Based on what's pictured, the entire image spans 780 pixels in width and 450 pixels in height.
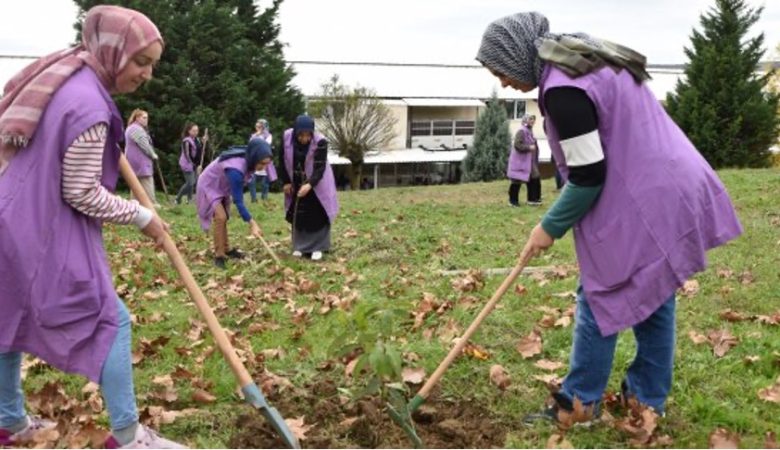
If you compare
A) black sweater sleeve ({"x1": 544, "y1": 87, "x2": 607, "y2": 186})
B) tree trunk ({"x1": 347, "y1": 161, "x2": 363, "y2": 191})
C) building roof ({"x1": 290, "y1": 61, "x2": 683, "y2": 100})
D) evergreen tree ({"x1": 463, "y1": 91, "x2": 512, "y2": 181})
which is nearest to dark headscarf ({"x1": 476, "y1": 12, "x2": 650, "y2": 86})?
black sweater sleeve ({"x1": 544, "y1": 87, "x2": 607, "y2": 186})

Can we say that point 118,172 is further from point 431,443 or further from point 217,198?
point 217,198

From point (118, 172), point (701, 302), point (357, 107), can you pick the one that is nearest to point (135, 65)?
point (118, 172)

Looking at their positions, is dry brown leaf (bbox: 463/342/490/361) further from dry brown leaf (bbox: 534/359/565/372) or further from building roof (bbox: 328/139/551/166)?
building roof (bbox: 328/139/551/166)

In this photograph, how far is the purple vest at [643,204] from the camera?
9.57 feet

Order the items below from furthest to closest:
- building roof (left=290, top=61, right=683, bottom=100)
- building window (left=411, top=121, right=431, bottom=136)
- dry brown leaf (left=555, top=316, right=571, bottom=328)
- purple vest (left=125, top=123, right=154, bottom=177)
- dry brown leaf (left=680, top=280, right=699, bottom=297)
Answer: building window (left=411, top=121, right=431, bottom=136)
building roof (left=290, top=61, right=683, bottom=100)
purple vest (left=125, top=123, right=154, bottom=177)
dry brown leaf (left=680, top=280, right=699, bottom=297)
dry brown leaf (left=555, top=316, right=571, bottom=328)

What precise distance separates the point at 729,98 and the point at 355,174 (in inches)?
768

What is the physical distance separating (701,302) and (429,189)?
13663mm

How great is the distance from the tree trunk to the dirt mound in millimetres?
34691

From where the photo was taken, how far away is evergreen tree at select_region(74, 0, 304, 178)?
943 inches

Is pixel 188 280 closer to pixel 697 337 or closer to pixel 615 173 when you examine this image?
pixel 615 173

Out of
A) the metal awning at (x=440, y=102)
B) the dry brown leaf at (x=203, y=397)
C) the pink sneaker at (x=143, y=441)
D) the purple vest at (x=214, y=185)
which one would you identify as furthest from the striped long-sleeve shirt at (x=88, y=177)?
the metal awning at (x=440, y=102)

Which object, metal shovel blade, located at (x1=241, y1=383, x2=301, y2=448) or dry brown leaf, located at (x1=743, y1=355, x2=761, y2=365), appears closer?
metal shovel blade, located at (x1=241, y1=383, x2=301, y2=448)

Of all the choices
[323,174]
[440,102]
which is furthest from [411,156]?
[323,174]

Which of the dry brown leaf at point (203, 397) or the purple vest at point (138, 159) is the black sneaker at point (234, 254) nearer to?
the dry brown leaf at point (203, 397)
